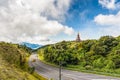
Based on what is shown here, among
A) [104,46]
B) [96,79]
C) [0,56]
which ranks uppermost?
[104,46]

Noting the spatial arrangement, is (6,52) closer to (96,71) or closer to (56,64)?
(96,71)

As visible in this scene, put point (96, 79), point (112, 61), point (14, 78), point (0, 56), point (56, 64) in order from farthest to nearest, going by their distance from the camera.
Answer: point (56, 64), point (112, 61), point (96, 79), point (0, 56), point (14, 78)

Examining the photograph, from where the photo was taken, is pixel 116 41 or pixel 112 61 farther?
pixel 116 41

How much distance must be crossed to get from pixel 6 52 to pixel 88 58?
2374 inches

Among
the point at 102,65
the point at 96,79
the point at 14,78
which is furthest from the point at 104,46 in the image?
the point at 14,78

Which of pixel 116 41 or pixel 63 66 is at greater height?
pixel 116 41

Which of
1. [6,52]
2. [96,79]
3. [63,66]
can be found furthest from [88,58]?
[6,52]

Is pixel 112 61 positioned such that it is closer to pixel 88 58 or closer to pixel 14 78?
pixel 88 58

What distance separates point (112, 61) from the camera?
249 ft

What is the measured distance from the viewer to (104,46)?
8900 cm

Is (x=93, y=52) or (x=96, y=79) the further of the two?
(x=93, y=52)

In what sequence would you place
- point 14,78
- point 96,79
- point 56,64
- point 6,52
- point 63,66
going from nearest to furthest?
point 14,78 < point 6,52 < point 96,79 < point 63,66 < point 56,64

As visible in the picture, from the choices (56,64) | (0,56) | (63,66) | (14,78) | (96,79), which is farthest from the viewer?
(56,64)

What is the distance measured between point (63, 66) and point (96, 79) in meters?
34.5
